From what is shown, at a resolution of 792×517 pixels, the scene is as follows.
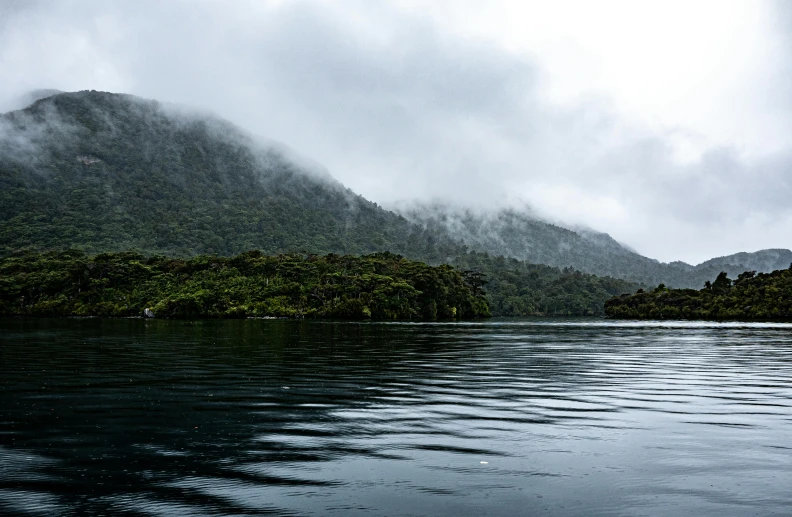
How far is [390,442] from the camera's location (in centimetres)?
1388

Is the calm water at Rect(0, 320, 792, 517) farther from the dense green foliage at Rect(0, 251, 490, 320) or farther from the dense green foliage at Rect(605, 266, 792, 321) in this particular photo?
the dense green foliage at Rect(605, 266, 792, 321)

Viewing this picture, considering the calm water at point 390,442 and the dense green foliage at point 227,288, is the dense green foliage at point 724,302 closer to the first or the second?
the dense green foliage at point 227,288

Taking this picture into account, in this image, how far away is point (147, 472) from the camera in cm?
1120

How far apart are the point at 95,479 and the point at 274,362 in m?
23.0

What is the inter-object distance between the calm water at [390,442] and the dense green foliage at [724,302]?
12749 cm

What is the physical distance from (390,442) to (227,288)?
140 meters

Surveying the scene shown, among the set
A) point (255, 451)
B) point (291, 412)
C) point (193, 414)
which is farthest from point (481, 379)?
point (255, 451)

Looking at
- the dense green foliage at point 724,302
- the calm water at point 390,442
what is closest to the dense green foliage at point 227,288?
the dense green foliage at point 724,302

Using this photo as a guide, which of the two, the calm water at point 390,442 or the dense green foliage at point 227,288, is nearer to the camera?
the calm water at point 390,442

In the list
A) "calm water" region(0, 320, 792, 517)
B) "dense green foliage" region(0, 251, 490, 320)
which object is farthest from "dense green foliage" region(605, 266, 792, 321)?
"calm water" region(0, 320, 792, 517)

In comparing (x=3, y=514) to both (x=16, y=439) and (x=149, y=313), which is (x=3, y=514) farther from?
(x=149, y=313)

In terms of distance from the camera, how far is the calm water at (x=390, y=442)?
9.61 m

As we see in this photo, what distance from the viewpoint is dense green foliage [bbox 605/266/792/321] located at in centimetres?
14225

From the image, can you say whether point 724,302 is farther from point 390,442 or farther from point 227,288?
point 390,442
